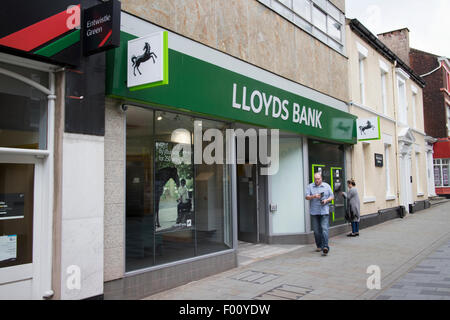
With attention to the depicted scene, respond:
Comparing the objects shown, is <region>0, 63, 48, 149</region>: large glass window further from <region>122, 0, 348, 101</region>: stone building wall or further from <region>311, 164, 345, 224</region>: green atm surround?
<region>311, 164, 345, 224</region>: green atm surround

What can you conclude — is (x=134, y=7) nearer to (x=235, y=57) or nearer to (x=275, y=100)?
(x=235, y=57)

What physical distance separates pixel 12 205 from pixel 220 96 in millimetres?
4003

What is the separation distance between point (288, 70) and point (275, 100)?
1.39 meters

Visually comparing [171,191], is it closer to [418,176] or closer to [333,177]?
[333,177]

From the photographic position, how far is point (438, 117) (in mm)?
28172

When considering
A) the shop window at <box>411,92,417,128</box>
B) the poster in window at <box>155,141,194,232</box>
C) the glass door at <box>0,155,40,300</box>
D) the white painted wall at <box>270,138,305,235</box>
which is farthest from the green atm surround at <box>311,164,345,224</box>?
the shop window at <box>411,92,417,128</box>

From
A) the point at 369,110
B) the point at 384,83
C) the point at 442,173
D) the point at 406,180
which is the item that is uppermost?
the point at 384,83

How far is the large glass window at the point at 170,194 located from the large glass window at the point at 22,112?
133 cm

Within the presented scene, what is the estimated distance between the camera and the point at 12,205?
448 cm

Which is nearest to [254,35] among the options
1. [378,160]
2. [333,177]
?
[333,177]

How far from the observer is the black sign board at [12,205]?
173 inches

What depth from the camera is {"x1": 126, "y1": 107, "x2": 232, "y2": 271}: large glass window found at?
5.81 m

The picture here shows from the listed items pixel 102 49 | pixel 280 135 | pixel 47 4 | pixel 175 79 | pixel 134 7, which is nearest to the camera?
pixel 47 4
